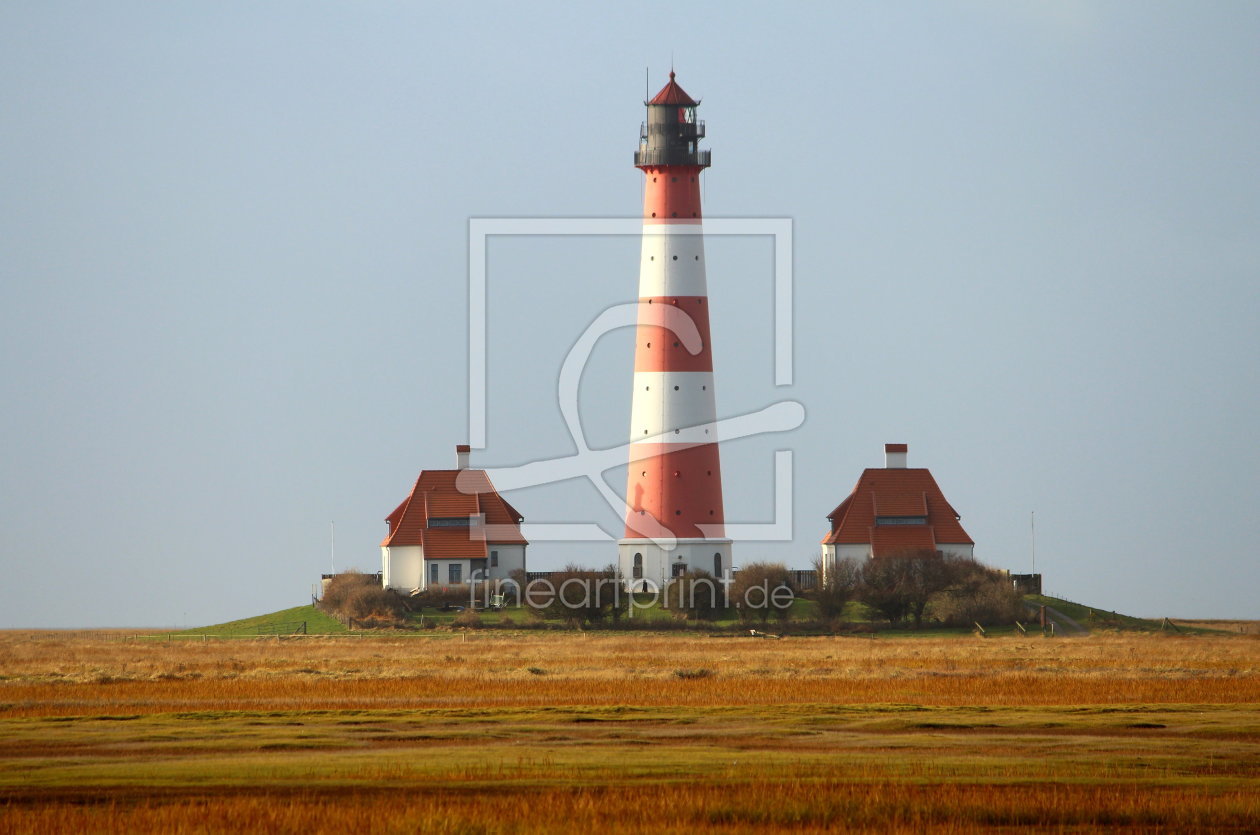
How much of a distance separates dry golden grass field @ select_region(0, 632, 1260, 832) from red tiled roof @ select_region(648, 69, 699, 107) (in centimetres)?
2666

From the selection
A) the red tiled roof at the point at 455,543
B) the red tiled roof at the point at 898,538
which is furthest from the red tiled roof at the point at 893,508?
the red tiled roof at the point at 455,543

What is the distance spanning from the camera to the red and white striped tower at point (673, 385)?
64000mm

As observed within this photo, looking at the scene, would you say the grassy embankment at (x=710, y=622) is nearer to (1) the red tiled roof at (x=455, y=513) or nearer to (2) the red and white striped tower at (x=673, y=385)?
(2) the red and white striped tower at (x=673, y=385)

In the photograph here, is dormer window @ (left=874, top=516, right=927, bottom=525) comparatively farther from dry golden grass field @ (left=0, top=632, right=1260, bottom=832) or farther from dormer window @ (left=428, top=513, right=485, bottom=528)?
dry golden grass field @ (left=0, top=632, right=1260, bottom=832)

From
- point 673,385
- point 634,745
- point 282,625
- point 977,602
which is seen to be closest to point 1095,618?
point 977,602

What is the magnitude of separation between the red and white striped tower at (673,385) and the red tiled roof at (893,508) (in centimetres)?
664

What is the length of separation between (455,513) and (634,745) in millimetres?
43682

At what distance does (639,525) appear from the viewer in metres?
64.9

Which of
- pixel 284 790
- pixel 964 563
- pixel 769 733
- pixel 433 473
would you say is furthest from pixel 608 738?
pixel 433 473

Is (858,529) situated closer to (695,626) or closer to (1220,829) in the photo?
(695,626)

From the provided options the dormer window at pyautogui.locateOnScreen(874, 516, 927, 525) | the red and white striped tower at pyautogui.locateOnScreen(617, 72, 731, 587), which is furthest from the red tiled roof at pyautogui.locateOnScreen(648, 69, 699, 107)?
the dormer window at pyautogui.locateOnScreen(874, 516, 927, 525)

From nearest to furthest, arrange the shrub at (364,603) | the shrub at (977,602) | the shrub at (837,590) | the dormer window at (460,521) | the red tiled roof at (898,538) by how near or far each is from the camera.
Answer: the shrub at (977,602), the shrub at (837,590), the shrub at (364,603), the red tiled roof at (898,538), the dormer window at (460,521)

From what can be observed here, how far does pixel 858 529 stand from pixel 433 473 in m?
17.0

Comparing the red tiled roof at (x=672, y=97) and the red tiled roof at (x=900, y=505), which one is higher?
the red tiled roof at (x=672, y=97)
